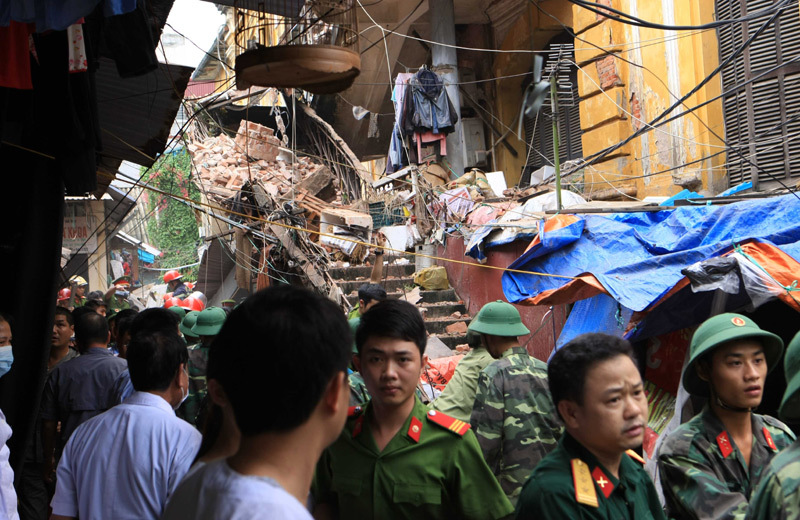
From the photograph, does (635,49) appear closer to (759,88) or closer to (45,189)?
(759,88)

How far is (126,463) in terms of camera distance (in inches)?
119

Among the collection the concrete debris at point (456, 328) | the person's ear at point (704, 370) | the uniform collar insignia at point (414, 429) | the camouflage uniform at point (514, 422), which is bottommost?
the concrete debris at point (456, 328)

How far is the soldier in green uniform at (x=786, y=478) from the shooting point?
1.99m

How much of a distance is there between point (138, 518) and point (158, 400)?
479 mm

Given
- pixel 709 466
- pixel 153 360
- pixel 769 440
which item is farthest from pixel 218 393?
pixel 769 440

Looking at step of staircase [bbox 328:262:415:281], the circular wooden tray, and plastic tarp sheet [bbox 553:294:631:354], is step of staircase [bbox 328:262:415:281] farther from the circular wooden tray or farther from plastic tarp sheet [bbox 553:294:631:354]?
the circular wooden tray

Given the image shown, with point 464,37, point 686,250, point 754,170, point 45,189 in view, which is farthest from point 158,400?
point 464,37

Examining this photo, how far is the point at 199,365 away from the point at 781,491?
4.68 metres

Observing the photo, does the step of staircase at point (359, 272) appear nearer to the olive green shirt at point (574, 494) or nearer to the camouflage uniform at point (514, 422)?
the camouflage uniform at point (514, 422)

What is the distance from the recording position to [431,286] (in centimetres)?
1390

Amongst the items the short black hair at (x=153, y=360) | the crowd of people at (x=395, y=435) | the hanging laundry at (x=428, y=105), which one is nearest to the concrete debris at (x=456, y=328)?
the hanging laundry at (x=428, y=105)

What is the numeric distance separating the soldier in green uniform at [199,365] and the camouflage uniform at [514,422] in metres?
2.28

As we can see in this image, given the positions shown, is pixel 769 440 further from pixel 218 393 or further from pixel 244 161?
pixel 244 161

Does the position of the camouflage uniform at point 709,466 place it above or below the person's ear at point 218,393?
below
